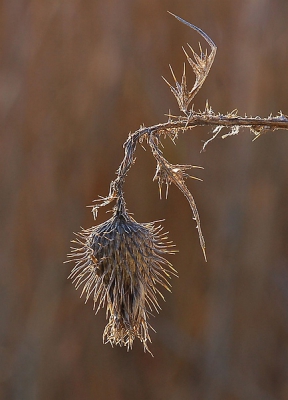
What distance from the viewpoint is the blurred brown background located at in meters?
2.74

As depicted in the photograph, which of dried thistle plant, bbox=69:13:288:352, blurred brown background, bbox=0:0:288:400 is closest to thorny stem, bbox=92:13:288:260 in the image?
dried thistle plant, bbox=69:13:288:352

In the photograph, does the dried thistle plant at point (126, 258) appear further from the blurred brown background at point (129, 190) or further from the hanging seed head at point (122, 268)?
the blurred brown background at point (129, 190)

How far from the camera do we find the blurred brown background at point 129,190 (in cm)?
274

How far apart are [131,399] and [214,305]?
62cm

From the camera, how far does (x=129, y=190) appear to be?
9.09 feet

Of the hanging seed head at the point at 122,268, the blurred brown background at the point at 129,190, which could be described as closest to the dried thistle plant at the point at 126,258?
the hanging seed head at the point at 122,268

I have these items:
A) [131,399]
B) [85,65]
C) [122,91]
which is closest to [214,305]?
[131,399]

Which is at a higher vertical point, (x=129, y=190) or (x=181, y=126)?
(x=129, y=190)

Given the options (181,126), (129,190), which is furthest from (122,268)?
(129,190)

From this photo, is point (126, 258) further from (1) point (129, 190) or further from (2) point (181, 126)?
(1) point (129, 190)

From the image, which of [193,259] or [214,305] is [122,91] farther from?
[214,305]

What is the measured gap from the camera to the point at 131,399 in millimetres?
2789

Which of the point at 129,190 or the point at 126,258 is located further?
the point at 129,190

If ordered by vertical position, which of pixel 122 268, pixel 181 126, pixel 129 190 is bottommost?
pixel 122 268
